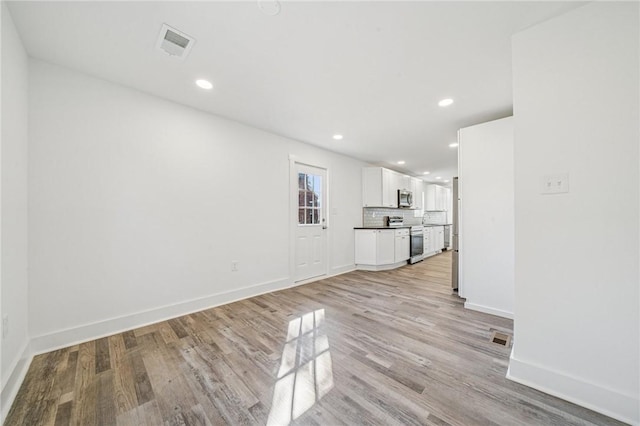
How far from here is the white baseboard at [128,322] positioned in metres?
1.91

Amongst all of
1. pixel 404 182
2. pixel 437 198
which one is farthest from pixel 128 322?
pixel 437 198

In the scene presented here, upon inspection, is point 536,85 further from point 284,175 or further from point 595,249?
point 284,175

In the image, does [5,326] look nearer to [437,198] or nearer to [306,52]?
[306,52]

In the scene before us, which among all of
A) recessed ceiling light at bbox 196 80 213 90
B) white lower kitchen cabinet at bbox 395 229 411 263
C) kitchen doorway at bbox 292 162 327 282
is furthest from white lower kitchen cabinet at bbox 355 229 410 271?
recessed ceiling light at bbox 196 80 213 90

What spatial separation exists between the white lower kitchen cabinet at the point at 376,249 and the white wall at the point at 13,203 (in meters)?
4.52

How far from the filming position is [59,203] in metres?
1.98

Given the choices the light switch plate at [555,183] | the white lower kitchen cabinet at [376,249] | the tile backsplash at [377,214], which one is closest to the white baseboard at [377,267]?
the white lower kitchen cabinet at [376,249]

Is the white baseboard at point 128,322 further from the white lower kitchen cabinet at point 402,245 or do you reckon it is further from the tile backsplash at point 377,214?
the white lower kitchen cabinet at point 402,245

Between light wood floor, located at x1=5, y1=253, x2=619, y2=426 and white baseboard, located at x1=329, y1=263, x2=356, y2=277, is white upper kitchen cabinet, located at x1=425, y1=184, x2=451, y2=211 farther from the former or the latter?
light wood floor, located at x1=5, y1=253, x2=619, y2=426

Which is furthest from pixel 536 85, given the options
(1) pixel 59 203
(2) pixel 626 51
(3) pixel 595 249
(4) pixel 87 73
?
(1) pixel 59 203

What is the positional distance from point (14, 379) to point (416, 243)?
614 cm

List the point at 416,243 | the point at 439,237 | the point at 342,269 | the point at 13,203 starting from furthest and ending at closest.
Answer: the point at 439,237 → the point at 416,243 → the point at 342,269 → the point at 13,203

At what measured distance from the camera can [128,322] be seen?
2.26m

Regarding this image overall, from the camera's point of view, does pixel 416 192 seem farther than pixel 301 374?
Yes
